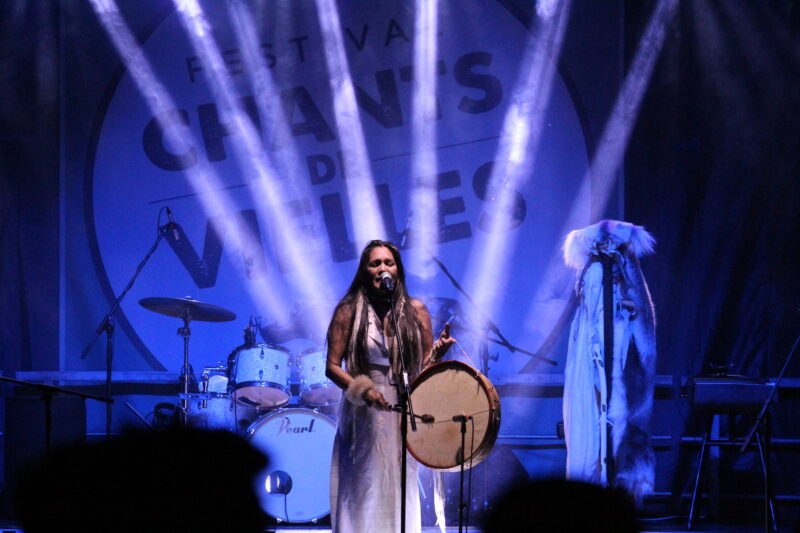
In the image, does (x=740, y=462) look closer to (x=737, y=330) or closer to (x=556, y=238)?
(x=737, y=330)

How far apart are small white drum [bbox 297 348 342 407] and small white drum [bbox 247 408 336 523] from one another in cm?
12

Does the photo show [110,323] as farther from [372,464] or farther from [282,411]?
[372,464]

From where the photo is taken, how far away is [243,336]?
24.1 ft

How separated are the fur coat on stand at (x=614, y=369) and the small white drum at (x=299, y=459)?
1.73 meters

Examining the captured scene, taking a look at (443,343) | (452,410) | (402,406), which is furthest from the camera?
(452,410)

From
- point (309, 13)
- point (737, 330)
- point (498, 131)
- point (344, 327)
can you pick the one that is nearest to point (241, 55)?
point (309, 13)

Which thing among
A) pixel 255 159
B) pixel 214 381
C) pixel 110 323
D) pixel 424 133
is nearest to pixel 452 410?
pixel 214 381

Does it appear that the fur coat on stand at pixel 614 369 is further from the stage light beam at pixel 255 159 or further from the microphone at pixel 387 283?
the microphone at pixel 387 283

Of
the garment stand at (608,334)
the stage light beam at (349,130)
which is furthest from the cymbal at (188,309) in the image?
the garment stand at (608,334)

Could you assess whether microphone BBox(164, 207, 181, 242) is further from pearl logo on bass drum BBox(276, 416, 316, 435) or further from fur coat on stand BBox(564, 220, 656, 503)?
fur coat on stand BBox(564, 220, 656, 503)

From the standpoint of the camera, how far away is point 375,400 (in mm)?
4078

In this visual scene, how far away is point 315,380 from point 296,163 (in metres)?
2.00

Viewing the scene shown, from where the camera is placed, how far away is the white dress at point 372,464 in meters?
4.31

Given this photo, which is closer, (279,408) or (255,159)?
(279,408)
